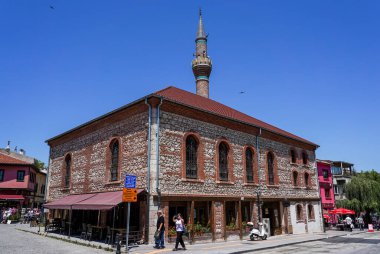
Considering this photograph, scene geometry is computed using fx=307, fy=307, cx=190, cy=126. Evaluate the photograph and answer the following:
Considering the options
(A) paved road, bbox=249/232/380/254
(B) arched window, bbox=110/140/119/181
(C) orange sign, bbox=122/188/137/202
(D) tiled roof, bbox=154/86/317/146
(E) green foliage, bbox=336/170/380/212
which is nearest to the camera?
(C) orange sign, bbox=122/188/137/202

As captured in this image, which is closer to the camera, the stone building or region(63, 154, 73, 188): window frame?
the stone building

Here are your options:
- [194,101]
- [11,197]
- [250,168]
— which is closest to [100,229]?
[194,101]

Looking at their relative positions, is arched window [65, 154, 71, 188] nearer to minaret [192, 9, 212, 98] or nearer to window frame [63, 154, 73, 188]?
window frame [63, 154, 73, 188]

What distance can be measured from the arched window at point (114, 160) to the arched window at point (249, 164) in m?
7.86

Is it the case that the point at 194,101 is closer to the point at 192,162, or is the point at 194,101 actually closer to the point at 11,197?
the point at 192,162

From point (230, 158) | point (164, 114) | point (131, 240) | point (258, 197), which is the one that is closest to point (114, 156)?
point (164, 114)

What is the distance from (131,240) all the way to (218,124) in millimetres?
7954

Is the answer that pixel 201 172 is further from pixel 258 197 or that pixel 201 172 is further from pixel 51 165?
pixel 51 165

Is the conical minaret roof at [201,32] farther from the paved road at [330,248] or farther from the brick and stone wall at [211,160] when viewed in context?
the paved road at [330,248]

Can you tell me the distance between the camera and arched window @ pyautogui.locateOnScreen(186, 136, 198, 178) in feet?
51.7

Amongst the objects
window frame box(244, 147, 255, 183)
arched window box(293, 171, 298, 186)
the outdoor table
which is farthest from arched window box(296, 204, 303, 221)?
the outdoor table

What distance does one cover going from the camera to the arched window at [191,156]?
15.7 meters

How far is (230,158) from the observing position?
18.0 meters

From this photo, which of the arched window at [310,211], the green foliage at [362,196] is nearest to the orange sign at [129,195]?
the arched window at [310,211]
